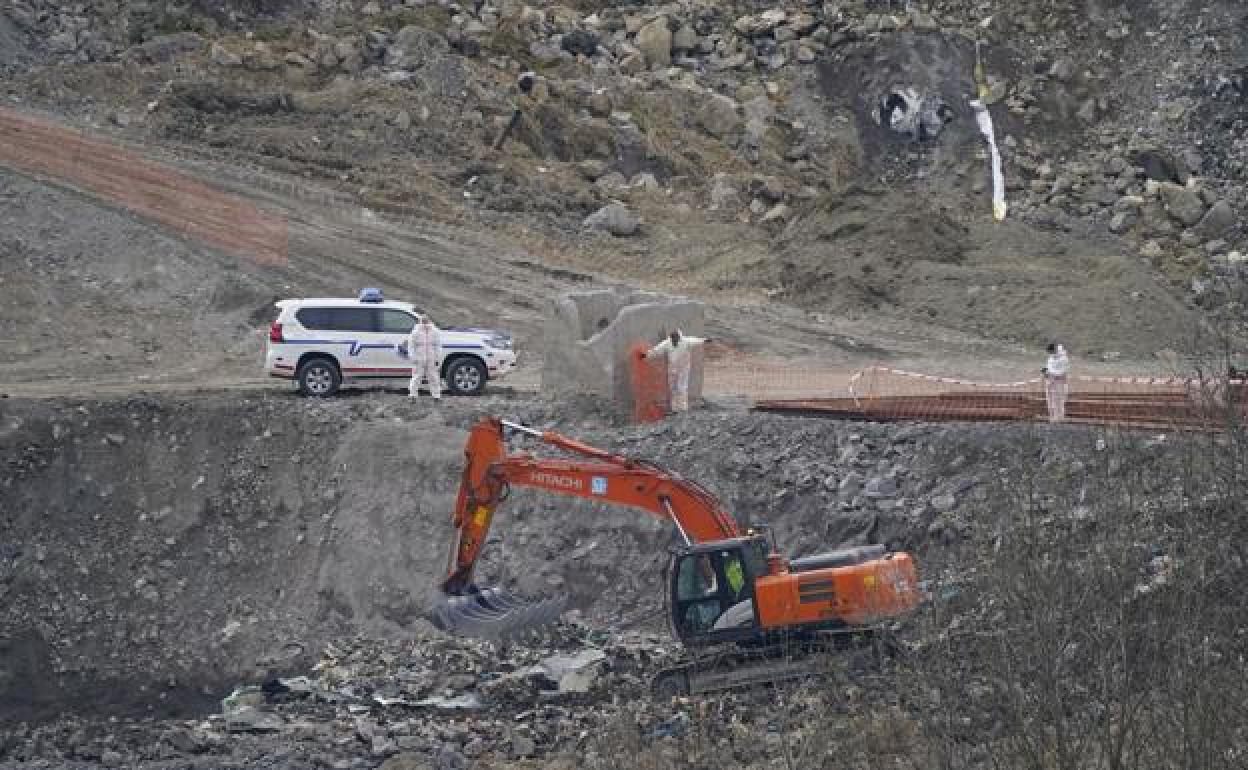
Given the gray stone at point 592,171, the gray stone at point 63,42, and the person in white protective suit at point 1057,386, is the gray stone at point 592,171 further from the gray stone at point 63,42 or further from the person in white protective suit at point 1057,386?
the person in white protective suit at point 1057,386

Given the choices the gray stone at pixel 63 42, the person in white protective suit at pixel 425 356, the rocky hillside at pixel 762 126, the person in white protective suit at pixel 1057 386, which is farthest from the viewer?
the gray stone at pixel 63 42

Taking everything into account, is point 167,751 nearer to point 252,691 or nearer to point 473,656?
point 252,691

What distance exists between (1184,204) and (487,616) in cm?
2181

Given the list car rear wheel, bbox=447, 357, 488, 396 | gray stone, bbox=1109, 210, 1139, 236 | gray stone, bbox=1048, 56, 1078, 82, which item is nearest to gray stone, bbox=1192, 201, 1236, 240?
gray stone, bbox=1109, 210, 1139, 236

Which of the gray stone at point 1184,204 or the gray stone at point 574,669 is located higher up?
the gray stone at point 1184,204

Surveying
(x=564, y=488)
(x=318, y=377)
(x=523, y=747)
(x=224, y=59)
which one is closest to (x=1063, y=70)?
(x=224, y=59)

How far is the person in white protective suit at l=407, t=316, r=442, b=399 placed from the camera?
2881 cm

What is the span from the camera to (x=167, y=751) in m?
20.9

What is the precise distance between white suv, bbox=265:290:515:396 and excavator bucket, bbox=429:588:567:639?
7.22 meters

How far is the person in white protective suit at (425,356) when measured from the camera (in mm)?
28812

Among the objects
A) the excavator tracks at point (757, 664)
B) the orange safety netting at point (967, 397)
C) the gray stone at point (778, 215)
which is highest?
the gray stone at point (778, 215)

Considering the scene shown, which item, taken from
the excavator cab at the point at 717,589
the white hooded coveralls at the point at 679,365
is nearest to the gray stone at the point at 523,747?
the excavator cab at the point at 717,589

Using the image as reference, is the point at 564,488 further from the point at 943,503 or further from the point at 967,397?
the point at 967,397

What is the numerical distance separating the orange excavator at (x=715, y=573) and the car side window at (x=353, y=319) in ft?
27.2
